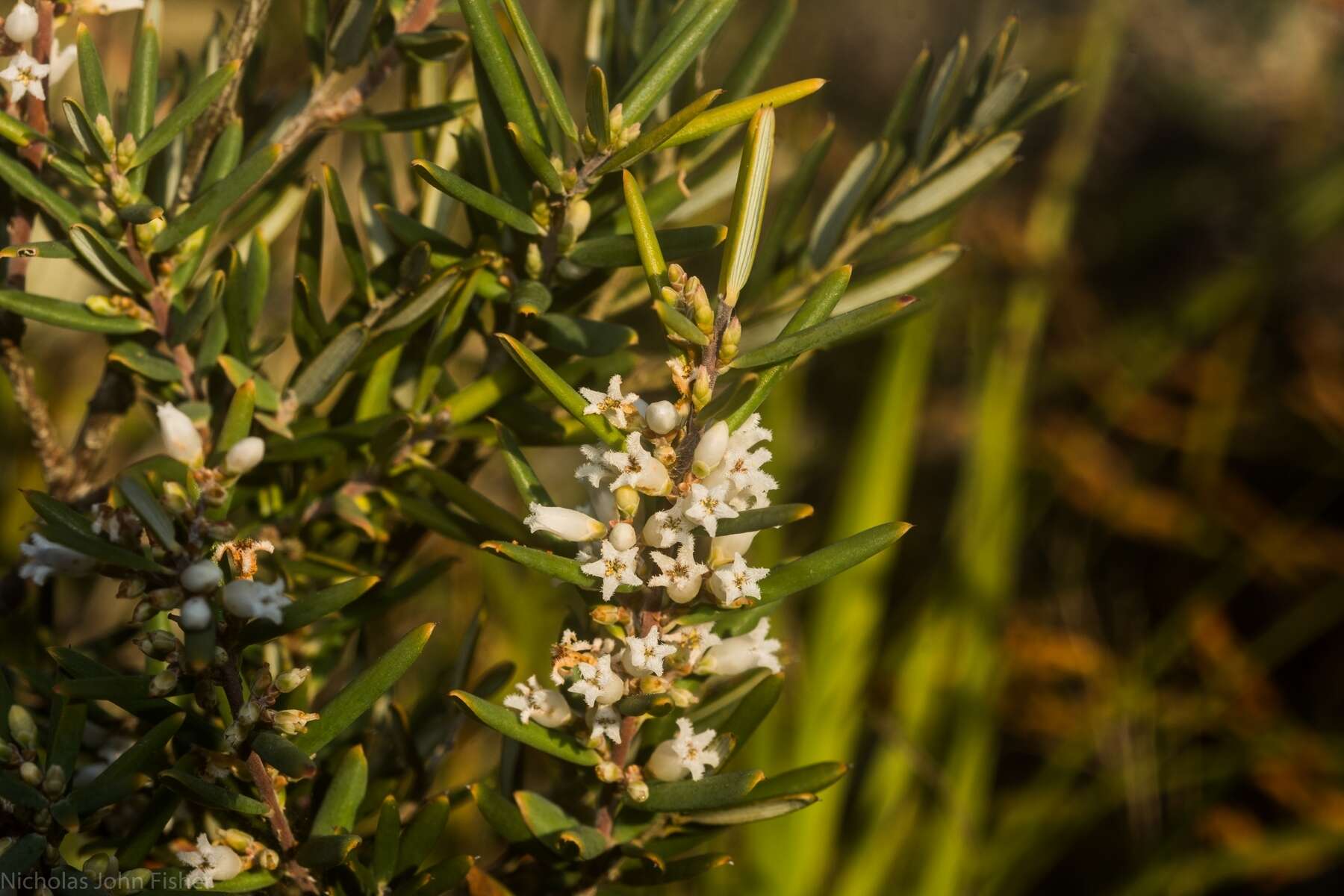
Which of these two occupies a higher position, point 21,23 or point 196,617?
point 21,23

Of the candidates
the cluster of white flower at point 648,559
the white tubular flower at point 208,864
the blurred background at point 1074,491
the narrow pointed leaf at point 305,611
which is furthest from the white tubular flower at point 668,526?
the blurred background at point 1074,491

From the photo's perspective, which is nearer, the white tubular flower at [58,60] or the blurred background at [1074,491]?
the white tubular flower at [58,60]

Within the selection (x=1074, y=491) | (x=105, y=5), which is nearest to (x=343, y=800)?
(x=105, y=5)

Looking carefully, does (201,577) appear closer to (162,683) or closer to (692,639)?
(162,683)

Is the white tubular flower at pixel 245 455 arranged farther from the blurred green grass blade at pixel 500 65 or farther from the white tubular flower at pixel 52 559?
the blurred green grass blade at pixel 500 65

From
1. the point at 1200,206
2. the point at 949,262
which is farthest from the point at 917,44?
the point at 949,262

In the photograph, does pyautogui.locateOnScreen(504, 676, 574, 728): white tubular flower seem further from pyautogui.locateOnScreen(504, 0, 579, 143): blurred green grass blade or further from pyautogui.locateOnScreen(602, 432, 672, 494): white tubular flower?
pyautogui.locateOnScreen(504, 0, 579, 143): blurred green grass blade

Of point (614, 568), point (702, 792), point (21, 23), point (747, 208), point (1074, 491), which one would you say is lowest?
point (1074, 491)

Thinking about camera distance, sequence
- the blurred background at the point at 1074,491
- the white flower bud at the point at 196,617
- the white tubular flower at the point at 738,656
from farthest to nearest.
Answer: the blurred background at the point at 1074,491 → the white tubular flower at the point at 738,656 → the white flower bud at the point at 196,617
